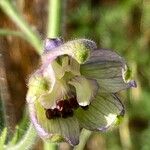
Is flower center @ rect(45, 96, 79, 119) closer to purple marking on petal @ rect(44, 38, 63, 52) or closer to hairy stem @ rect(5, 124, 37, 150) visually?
hairy stem @ rect(5, 124, 37, 150)

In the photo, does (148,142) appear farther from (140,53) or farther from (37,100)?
(37,100)

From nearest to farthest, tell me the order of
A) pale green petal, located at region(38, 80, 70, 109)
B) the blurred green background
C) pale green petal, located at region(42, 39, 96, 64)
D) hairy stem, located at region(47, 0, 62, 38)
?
1. pale green petal, located at region(42, 39, 96, 64)
2. pale green petal, located at region(38, 80, 70, 109)
3. hairy stem, located at region(47, 0, 62, 38)
4. the blurred green background

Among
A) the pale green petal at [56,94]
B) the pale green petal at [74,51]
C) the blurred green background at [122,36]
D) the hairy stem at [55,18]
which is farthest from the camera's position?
the blurred green background at [122,36]

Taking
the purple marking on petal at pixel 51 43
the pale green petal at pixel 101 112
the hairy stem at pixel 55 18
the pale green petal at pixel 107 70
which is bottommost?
the pale green petal at pixel 101 112

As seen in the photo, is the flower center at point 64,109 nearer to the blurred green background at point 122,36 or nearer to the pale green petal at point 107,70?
the pale green petal at point 107,70

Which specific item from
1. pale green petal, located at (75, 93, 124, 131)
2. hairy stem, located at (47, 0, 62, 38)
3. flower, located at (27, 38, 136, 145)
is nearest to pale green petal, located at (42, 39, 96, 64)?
flower, located at (27, 38, 136, 145)

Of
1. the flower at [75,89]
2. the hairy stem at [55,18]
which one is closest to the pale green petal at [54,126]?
the flower at [75,89]

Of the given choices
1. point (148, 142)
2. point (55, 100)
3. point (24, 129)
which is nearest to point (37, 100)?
point (55, 100)
